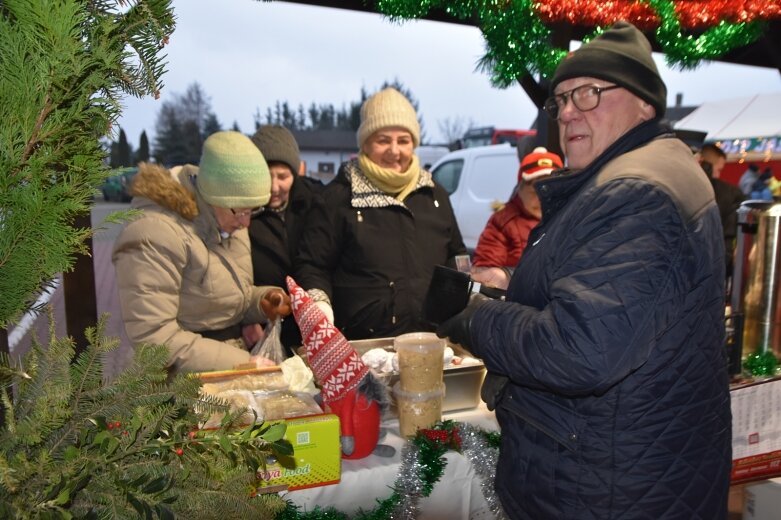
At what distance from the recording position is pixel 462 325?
4.88 feet

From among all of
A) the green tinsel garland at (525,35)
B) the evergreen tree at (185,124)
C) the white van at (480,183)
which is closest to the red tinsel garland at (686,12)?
the green tinsel garland at (525,35)

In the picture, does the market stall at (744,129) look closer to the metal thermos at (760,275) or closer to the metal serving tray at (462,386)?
the metal thermos at (760,275)

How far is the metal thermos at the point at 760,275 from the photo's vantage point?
8.25ft

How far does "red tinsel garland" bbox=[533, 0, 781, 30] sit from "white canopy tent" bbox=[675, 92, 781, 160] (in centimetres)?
837

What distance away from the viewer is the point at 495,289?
71.2 inches

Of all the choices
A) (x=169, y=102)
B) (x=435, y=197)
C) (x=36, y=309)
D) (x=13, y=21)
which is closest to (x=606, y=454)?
(x=36, y=309)

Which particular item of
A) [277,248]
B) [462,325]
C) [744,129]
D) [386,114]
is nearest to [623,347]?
[462,325]

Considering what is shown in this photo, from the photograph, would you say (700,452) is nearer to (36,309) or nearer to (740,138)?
(36,309)

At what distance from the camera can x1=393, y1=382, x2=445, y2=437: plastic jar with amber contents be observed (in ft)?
5.68

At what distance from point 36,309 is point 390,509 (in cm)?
118

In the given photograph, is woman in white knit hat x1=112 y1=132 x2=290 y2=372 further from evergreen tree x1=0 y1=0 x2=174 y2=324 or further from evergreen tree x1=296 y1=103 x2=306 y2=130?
evergreen tree x1=296 y1=103 x2=306 y2=130

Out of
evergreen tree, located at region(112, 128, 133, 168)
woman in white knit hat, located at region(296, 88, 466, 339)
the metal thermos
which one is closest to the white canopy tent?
the metal thermos

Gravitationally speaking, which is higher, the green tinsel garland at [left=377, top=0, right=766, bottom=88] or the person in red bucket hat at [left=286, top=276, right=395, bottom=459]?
the green tinsel garland at [left=377, top=0, right=766, bottom=88]

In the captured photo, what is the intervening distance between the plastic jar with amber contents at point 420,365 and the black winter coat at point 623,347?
348 millimetres
